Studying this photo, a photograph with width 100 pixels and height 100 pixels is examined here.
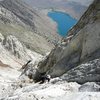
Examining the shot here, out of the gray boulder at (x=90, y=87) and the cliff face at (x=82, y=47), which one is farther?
the cliff face at (x=82, y=47)

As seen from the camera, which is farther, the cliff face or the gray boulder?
the cliff face

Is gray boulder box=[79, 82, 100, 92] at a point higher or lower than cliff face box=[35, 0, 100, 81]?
lower

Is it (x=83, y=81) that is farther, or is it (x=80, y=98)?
(x=83, y=81)

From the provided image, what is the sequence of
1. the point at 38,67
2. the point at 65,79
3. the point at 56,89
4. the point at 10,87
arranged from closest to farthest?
the point at 56,89 → the point at 65,79 → the point at 10,87 → the point at 38,67

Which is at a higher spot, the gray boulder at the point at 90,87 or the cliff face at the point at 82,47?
the cliff face at the point at 82,47

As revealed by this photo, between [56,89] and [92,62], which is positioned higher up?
[92,62]

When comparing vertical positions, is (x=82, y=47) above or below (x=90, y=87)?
above

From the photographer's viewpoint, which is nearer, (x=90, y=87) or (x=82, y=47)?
(x=90, y=87)

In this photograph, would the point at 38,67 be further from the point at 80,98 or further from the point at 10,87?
the point at 80,98

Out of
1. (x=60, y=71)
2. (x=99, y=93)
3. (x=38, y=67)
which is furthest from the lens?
(x=38, y=67)

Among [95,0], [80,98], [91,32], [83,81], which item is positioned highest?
[95,0]

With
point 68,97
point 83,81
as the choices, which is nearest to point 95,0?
point 83,81
